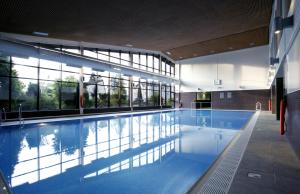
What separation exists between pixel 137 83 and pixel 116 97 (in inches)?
112

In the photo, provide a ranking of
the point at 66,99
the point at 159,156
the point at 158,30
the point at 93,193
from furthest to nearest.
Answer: the point at 66,99 → the point at 158,30 → the point at 159,156 → the point at 93,193

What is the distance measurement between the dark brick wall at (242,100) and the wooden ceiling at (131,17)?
8788 mm

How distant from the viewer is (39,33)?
31.0 ft

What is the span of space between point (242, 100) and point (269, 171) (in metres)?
18.1

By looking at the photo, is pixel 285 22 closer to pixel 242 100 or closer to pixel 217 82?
pixel 242 100

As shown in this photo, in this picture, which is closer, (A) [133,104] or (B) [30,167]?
(B) [30,167]

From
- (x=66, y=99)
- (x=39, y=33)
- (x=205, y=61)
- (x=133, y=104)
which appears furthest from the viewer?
(x=205, y=61)

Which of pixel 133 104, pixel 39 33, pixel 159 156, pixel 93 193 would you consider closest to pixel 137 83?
pixel 133 104

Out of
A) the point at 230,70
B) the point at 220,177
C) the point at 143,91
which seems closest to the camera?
the point at 220,177

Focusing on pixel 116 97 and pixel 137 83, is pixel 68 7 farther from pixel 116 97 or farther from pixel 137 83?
pixel 137 83

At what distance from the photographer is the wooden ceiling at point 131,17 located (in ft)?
22.8

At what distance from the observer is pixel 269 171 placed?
2746 mm

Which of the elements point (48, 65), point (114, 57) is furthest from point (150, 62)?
point (48, 65)

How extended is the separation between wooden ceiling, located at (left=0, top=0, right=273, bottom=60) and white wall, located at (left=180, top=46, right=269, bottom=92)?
25.0 ft
